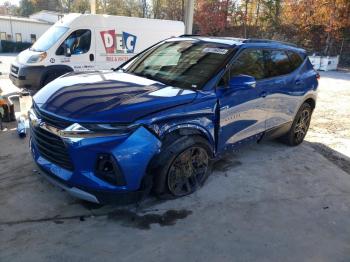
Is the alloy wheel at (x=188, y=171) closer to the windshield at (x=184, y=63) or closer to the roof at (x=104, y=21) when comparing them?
the windshield at (x=184, y=63)

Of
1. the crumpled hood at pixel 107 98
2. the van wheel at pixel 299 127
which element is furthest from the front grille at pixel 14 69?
the van wheel at pixel 299 127

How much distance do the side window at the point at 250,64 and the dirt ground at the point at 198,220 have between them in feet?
4.37

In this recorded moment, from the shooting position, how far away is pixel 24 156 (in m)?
4.75

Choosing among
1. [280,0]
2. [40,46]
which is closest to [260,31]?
[280,0]

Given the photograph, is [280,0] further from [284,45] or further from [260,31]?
[284,45]

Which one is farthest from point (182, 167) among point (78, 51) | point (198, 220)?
point (78, 51)

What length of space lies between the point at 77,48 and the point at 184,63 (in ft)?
19.5

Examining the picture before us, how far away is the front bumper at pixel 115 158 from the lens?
9.84ft

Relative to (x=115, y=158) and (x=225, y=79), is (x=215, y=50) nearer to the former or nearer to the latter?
(x=225, y=79)

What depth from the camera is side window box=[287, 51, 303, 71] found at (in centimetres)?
529

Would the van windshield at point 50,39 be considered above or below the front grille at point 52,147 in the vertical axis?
above

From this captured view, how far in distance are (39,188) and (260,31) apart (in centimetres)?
2637

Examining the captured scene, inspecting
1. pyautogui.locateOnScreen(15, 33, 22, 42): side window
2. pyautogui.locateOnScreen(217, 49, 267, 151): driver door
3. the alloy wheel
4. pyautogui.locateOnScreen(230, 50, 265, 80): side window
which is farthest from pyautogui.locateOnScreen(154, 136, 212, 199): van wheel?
pyautogui.locateOnScreen(15, 33, 22, 42): side window

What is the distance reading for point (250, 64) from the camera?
439cm
